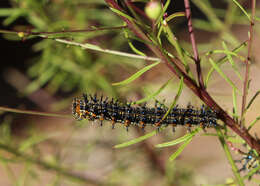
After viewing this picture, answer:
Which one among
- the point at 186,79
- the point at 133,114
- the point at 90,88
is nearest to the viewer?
the point at 186,79

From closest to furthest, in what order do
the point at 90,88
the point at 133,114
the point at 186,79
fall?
the point at 186,79 → the point at 133,114 → the point at 90,88

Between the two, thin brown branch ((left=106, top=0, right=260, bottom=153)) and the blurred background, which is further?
the blurred background

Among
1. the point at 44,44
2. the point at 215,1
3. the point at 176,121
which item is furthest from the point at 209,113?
the point at 215,1

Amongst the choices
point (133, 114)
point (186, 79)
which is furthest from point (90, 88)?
point (186, 79)

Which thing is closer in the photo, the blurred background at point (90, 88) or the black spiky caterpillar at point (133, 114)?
the black spiky caterpillar at point (133, 114)

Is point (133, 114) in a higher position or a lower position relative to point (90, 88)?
lower

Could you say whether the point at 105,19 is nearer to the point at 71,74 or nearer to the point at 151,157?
the point at 71,74

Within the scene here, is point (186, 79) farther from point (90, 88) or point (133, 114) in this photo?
point (90, 88)

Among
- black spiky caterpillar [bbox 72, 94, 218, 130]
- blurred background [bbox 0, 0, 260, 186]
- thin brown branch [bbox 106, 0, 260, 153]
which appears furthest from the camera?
blurred background [bbox 0, 0, 260, 186]
